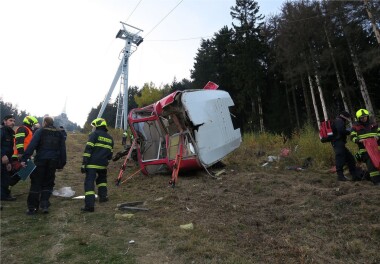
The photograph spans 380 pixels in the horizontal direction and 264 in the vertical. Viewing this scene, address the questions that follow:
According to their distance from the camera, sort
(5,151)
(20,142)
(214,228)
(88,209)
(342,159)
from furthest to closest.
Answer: (342,159) → (20,142) → (5,151) → (88,209) → (214,228)

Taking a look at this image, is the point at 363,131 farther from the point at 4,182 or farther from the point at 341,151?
the point at 4,182

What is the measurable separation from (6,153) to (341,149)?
6.74 meters

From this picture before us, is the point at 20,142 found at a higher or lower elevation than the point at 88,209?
higher

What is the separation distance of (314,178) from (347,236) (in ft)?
11.1

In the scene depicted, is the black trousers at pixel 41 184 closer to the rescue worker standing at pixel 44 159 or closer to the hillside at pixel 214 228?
the rescue worker standing at pixel 44 159

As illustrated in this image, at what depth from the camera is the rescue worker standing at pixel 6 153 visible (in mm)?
5914

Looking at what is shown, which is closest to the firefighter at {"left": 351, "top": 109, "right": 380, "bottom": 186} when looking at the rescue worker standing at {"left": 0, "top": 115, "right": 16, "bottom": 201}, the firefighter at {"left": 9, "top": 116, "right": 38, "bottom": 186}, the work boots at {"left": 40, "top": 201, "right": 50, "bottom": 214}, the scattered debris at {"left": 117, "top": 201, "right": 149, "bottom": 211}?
the scattered debris at {"left": 117, "top": 201, "right": 149, "bottom": 211}

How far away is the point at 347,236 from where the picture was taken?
3.40 m

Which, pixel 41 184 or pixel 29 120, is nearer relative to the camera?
pixel 41 184

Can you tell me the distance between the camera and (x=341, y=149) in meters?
6.47

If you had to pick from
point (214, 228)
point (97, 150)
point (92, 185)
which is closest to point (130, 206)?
point (92, 185)

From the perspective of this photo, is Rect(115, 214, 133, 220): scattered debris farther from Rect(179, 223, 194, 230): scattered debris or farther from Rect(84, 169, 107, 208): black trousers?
Rect(179, 223, 194, 230): scattered debris

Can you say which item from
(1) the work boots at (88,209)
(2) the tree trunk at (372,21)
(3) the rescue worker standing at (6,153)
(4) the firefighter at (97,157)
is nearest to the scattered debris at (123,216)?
(1) the work boots at (88,209)

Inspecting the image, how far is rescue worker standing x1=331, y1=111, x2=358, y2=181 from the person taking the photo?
6395mm
